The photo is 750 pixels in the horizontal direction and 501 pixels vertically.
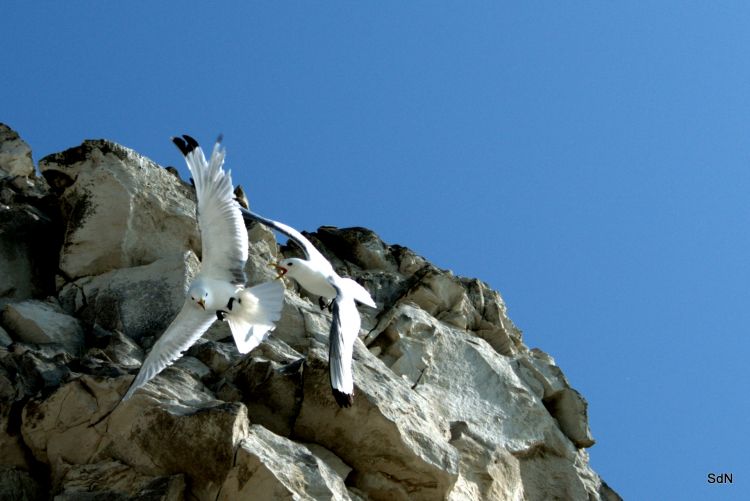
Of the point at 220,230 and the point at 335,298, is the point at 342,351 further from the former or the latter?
the point at 220,230

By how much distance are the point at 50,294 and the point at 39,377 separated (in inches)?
131

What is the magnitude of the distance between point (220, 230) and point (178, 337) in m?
1.45

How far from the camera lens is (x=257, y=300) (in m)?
15.4

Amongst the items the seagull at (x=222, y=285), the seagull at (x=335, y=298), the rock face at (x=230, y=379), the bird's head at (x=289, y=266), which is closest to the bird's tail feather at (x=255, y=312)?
the seagull at (x=222, y=285)

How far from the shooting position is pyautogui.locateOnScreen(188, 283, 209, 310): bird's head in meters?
15.0

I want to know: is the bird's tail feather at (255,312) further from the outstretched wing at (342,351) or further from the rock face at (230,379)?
the outstretched wing at (342,351)

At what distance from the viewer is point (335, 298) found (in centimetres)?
1581

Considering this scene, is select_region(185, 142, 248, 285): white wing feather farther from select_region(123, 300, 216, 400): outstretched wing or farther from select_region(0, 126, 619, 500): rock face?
select_region(0, 126, 619, 500): rock face

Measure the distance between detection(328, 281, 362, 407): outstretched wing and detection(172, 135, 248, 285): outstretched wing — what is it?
131 cm

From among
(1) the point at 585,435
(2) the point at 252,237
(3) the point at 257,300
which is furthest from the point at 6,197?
(1) the point at 585,435

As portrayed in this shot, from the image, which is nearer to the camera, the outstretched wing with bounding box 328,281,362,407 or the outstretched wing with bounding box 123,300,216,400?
the outstretched wing with bounding box 328,281,362,407

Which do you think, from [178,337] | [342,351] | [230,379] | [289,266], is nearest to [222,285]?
[178,337]

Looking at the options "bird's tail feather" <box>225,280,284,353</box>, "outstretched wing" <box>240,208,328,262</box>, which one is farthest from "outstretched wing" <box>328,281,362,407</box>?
"outstretched wing" <box>240,208,328,262</box>

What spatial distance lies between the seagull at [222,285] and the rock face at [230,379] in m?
0.44
